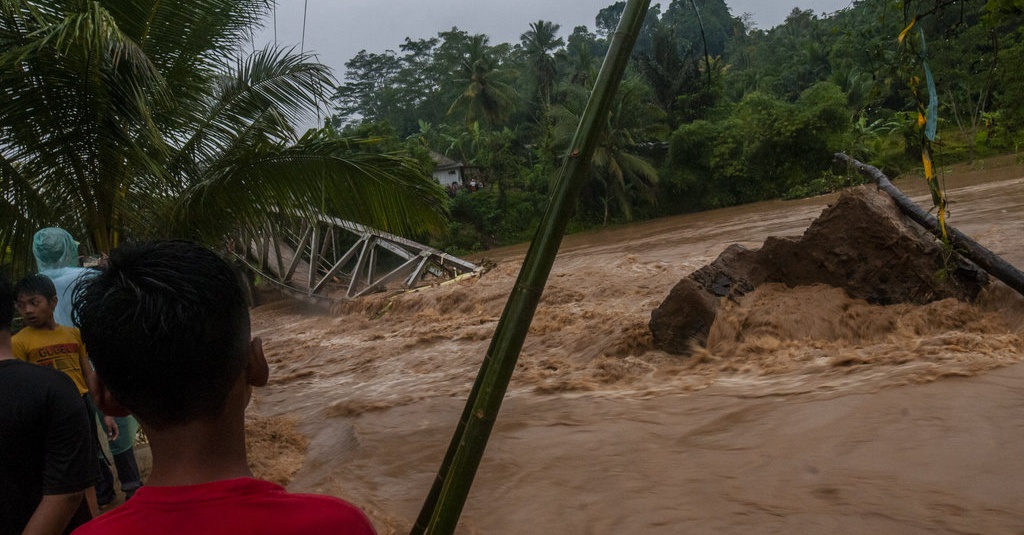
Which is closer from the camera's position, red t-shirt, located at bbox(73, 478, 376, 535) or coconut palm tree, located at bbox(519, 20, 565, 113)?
red t-shirt, located at bbox(73, 478, 376, 535)

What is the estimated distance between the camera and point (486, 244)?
36.7 meters

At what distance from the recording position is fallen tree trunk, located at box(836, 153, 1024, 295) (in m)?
5.93

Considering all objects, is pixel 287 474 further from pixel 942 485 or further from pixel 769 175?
pixel 769 175

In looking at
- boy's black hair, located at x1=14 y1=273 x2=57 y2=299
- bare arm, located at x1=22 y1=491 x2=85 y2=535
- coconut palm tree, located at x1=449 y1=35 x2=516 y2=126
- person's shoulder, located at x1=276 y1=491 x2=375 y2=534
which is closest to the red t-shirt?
person's shoulder, located at x1=276 y1=491 x2=375 y2=534

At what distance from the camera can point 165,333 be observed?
112 cm

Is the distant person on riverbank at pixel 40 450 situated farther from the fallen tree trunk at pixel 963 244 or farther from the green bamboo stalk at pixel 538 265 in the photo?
the fallen tree trunk at pixel 963 244

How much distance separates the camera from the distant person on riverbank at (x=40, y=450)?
6.76 ft

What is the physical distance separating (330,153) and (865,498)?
14.4ft

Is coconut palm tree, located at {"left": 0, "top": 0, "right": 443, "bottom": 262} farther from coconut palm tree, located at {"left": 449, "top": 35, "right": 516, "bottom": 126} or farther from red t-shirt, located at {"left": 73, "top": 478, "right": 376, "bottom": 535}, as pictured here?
coconut palm tree, located at {"left": 449, "top": 35, "right": 516, "bottom": 126}

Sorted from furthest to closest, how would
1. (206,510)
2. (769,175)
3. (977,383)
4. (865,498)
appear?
(769,175) < (977,383) < (865,498) < (206,510)

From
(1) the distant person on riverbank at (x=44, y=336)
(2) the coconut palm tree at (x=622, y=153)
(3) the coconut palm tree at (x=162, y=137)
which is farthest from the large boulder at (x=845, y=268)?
Answer: (2) the coconut palm tree at (x=622, y=153)

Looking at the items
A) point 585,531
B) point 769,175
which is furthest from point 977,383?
point 769,175

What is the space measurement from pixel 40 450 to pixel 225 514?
1391 millimetres

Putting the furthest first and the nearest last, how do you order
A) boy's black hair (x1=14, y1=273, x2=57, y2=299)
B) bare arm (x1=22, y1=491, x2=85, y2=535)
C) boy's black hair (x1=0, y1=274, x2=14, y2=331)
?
boy's black hair (x1=14, y1=273, x2=57, y2=299)
boy's black hair (x1=0, y1=274, x2=14, y2=331)
bare arm (x1=22, y1=491, x2=85, y2=535)
